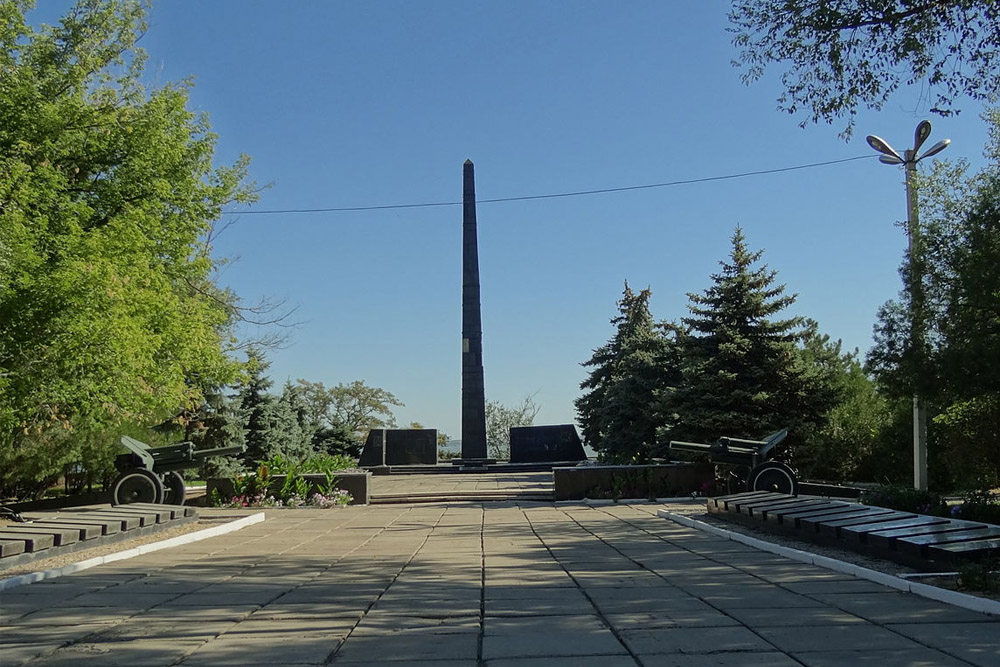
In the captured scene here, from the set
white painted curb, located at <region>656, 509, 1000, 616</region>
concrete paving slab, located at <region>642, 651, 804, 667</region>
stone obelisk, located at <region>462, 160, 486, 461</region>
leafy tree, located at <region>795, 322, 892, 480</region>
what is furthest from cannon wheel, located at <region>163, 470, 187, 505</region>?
stone obelisk, located at <region>462, 160, 486, 461</region>

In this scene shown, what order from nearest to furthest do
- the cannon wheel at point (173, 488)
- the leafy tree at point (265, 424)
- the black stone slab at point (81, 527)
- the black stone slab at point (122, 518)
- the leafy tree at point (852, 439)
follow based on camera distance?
the black stone slab at point (81, 527) < the black stone slab at point (122, 518) < the cannon wheel at point (173, 488) < the leafy tree at point (852, 439) < the leafy tree at point (265, 424)

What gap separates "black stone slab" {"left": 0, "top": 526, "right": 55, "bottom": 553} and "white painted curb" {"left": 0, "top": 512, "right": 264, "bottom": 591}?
1.54 feet

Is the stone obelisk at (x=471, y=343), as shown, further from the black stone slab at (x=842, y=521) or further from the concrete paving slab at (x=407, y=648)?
the concrete paving slab at (x=407, y=648)

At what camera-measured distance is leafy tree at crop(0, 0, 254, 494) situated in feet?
36.4

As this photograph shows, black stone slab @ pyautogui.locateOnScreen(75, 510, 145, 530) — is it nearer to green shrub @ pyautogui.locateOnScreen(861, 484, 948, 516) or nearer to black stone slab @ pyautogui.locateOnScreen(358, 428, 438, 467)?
green shrub @ pyautogui.locateOnScreen(861, 484, 948, 516)

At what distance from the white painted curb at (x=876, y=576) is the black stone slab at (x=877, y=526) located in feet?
1.42

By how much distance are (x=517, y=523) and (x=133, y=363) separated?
598 centimetres

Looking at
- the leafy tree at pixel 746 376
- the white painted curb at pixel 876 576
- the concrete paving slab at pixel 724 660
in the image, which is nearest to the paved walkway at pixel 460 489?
the leafy tree at pixel 746 376

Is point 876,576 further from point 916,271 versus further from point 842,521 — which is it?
point 916,271

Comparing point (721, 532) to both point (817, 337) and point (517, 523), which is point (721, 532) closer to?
point (517, 523)

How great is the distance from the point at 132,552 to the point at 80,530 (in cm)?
58

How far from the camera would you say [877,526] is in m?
8.19

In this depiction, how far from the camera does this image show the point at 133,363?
11.9 m

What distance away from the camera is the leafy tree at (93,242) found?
437 inches
